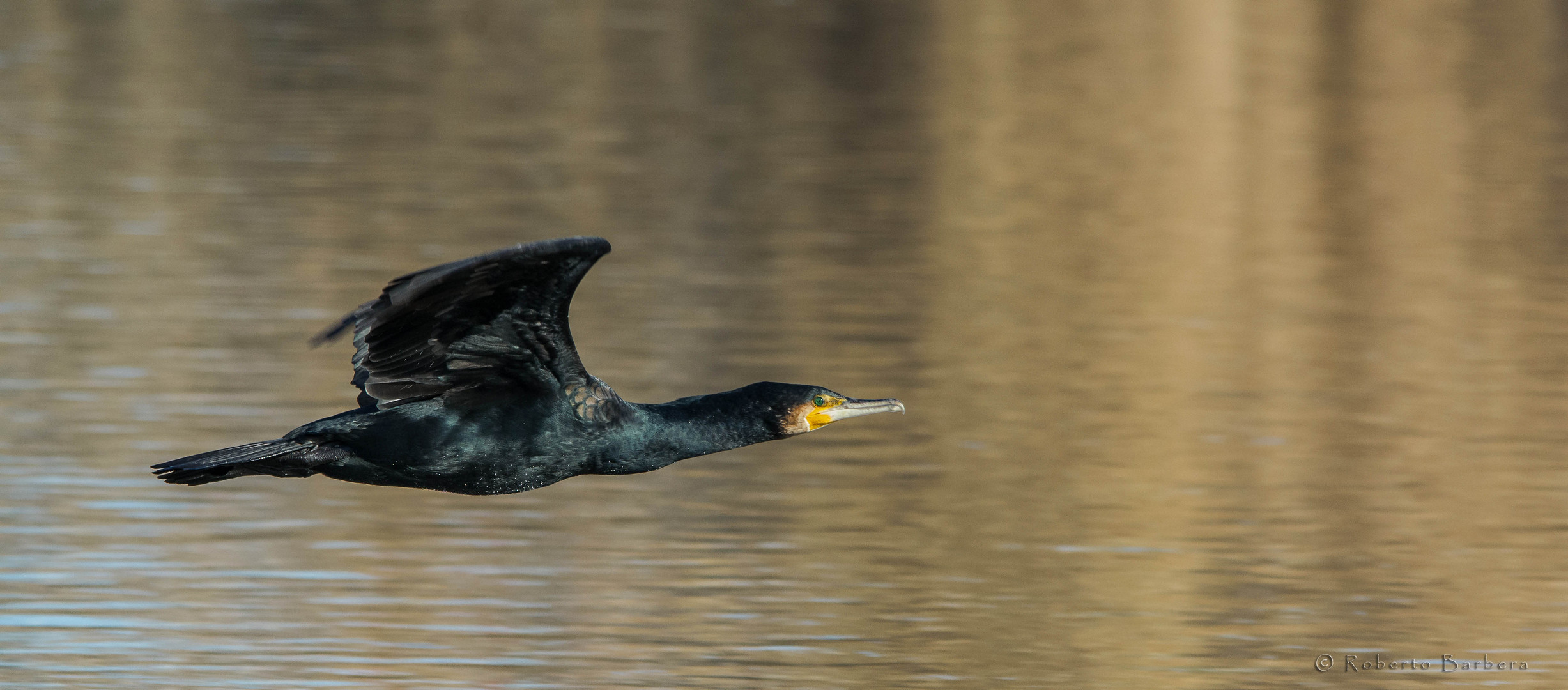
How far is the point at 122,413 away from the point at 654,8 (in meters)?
26.5

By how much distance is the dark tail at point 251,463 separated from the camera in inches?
315

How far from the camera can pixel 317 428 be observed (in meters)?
8.30

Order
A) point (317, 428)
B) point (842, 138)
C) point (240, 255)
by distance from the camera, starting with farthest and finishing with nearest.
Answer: point (842, 138) < point (240, 255) < point (317, 428)

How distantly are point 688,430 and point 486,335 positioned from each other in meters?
0.85

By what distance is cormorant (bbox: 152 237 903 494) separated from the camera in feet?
26.7

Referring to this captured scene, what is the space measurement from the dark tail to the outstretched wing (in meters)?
0.31

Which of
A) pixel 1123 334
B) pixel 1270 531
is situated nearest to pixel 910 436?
pixel 1270 531

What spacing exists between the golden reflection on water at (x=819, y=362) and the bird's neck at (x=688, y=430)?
1.76 meters

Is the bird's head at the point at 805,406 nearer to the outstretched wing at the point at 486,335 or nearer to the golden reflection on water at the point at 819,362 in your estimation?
the outstretched wing at the point at 486,335

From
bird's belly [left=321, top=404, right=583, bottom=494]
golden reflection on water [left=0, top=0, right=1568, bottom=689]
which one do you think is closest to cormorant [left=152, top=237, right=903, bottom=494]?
bird's belly [left=321, top=404, right=583, bottom=494]

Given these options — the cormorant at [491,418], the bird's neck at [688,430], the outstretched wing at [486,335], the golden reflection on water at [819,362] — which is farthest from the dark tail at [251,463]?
the golden reflection on water at [819,362]

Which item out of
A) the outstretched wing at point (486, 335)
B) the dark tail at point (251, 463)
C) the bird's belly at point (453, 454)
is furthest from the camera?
the bird's belly at point (453, 454)

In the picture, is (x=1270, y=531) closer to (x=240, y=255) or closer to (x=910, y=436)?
(x=910, y=436)

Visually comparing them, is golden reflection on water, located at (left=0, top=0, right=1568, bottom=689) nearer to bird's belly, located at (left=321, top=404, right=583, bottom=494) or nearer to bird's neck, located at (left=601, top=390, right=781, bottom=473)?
bird's belly, located at (left=321, top=404, right=583, bottom=494)
